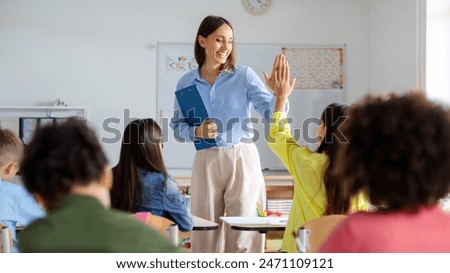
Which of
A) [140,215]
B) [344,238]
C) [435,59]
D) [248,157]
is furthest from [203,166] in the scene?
[435,59]

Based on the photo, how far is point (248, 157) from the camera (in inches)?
123

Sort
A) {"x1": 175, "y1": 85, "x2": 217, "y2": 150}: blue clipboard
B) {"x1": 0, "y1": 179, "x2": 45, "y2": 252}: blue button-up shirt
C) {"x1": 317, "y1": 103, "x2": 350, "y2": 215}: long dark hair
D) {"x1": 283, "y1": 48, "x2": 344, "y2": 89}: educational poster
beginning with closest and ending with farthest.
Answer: {"x1": 317, "y1": 103, "x2": 350, "y2": 215}: long dark hair
{"x1": 0, "y1": 179, "x2": 45, "y2": 252}: blue button-up shirt
{"x1": 175, "y1": 85, "x2": 217, "y2": 150}: blue clipboard
{"x1": 283, "y1": 48, "x2": 344, "y2": 89}: educational poster

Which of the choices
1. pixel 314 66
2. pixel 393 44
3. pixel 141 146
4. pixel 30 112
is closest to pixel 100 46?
pixel 30 112

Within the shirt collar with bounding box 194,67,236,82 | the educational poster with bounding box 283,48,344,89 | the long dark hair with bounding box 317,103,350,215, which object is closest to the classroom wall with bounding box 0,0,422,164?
the educational poster with bounding box 283,48,344,89

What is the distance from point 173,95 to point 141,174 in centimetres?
389

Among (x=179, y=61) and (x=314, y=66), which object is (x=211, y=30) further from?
(x=314, y=66)

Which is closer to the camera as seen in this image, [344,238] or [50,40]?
[344,238]

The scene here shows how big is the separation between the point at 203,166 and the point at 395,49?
3429 mm

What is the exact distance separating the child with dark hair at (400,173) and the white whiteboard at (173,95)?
5.15m

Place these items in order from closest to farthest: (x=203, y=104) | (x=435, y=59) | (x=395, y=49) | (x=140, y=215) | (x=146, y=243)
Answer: (x=146, y=243), (x=140, y=215), (x=203, y=104), (x=435, y=59), (x=395, y=49)

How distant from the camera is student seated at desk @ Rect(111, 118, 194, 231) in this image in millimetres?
2449

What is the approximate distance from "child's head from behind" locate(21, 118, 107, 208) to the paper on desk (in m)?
1.70

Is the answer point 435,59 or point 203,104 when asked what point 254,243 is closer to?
point 203,104

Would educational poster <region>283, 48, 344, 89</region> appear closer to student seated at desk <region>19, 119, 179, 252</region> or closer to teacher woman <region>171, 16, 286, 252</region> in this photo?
teacher woman <region>171, 16, 286, 252</region>
